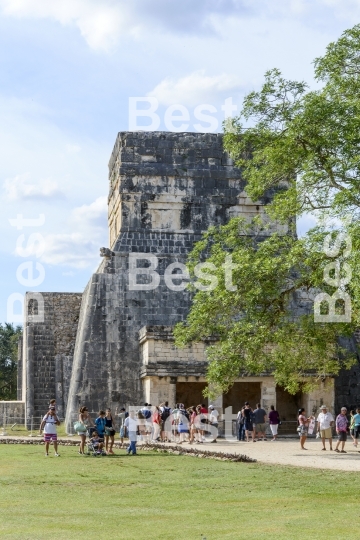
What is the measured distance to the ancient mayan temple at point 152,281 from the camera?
2575 cm

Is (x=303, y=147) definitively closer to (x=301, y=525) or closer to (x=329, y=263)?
(x=329, y=263)

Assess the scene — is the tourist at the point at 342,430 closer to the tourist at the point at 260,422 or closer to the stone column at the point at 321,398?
the tourist at the point at 260,422

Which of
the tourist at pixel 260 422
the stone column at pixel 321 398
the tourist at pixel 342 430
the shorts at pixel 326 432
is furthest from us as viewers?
the stone column at pixel 321 398

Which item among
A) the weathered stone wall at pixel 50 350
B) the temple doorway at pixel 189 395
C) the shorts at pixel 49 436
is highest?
the weathered stone wall at pixel 50 350

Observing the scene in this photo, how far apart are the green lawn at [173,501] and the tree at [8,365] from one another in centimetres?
3557

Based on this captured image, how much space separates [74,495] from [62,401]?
19439mm

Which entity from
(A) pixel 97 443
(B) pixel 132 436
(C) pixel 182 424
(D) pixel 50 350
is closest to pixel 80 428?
(A) pixel 97 443

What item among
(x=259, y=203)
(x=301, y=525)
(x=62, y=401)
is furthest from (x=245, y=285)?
(x=62, y=401)

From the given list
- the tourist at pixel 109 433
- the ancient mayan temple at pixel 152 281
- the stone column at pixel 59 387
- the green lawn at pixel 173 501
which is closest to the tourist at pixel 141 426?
the ancient mayan temple at pixel 152 281

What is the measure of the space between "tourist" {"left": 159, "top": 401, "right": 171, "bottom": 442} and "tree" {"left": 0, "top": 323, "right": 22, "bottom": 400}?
27907mm

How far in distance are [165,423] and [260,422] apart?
2629 millimetres

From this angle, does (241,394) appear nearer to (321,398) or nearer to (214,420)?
(321,398)

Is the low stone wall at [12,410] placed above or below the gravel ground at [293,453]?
above

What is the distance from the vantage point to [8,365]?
5300 cm
